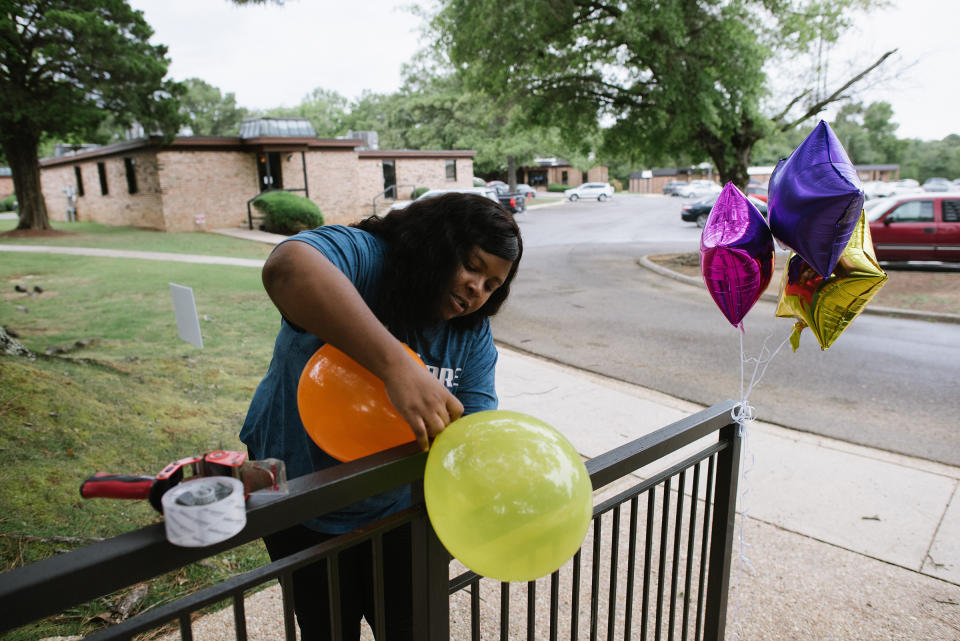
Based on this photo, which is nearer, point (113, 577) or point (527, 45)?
point (113, 577)

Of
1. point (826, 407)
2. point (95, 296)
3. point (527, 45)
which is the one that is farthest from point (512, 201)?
point (826, 407)

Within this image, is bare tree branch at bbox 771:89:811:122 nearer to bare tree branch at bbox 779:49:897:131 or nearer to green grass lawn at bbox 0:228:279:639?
bare tree branch at bbox 779:49:897:131

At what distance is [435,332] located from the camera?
4.86 feet

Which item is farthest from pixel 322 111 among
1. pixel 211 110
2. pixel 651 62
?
pixel 651 62

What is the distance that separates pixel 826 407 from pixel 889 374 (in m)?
1.52

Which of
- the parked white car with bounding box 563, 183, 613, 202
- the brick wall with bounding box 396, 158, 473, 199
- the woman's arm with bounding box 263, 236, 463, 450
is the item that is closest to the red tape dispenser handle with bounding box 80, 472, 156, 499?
the woman's arm with bounding box 263, 236, 463, 450

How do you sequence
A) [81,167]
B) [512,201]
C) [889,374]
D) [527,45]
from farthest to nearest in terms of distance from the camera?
1. [512,201]
2. [81,167]
3. [527,45]
4. [889,374]

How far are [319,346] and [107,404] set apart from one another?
3334 millimetres

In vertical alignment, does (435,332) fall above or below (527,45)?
below

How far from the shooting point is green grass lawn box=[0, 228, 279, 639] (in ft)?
8.96

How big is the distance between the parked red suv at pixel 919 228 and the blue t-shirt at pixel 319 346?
42.8ft

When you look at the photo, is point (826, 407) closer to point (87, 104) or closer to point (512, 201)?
point (87, 104)

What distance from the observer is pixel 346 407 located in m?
1.20

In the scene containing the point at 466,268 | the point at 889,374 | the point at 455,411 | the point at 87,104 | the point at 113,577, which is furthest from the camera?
the point at 87,104
